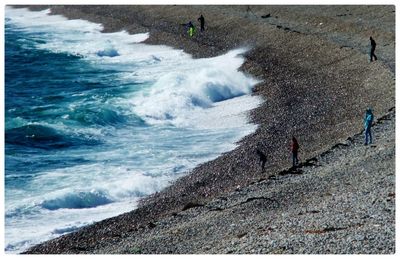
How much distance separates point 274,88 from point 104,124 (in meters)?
8.82

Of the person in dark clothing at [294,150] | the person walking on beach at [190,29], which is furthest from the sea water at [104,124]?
the person in dark clothing at [294,150]

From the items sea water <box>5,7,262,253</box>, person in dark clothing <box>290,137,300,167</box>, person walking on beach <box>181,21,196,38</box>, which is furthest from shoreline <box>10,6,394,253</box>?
sea water <box>5,7,262,253</box>

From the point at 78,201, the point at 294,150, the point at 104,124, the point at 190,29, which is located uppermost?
the point at 190,29

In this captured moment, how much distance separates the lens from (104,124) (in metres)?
36.7

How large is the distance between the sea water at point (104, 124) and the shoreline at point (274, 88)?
3.01 feet

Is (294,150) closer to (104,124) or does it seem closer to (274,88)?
(104,124)

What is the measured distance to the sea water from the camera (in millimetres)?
26188

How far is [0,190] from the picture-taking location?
72.0 feet

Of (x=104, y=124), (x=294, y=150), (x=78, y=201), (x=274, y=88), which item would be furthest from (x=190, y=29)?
(x=78, y=201)

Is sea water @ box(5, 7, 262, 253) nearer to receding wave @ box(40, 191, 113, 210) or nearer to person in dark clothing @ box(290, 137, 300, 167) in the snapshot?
receding wave @ box(40, 191, 113, 210)

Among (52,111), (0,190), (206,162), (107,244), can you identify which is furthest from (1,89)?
(52,111)

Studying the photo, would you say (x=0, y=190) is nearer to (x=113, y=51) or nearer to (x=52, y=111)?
(x=52, y=111)

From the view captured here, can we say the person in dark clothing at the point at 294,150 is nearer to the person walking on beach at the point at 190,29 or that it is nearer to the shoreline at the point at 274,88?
the shoreline at the point at 274,88

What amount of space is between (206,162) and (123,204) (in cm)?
449
